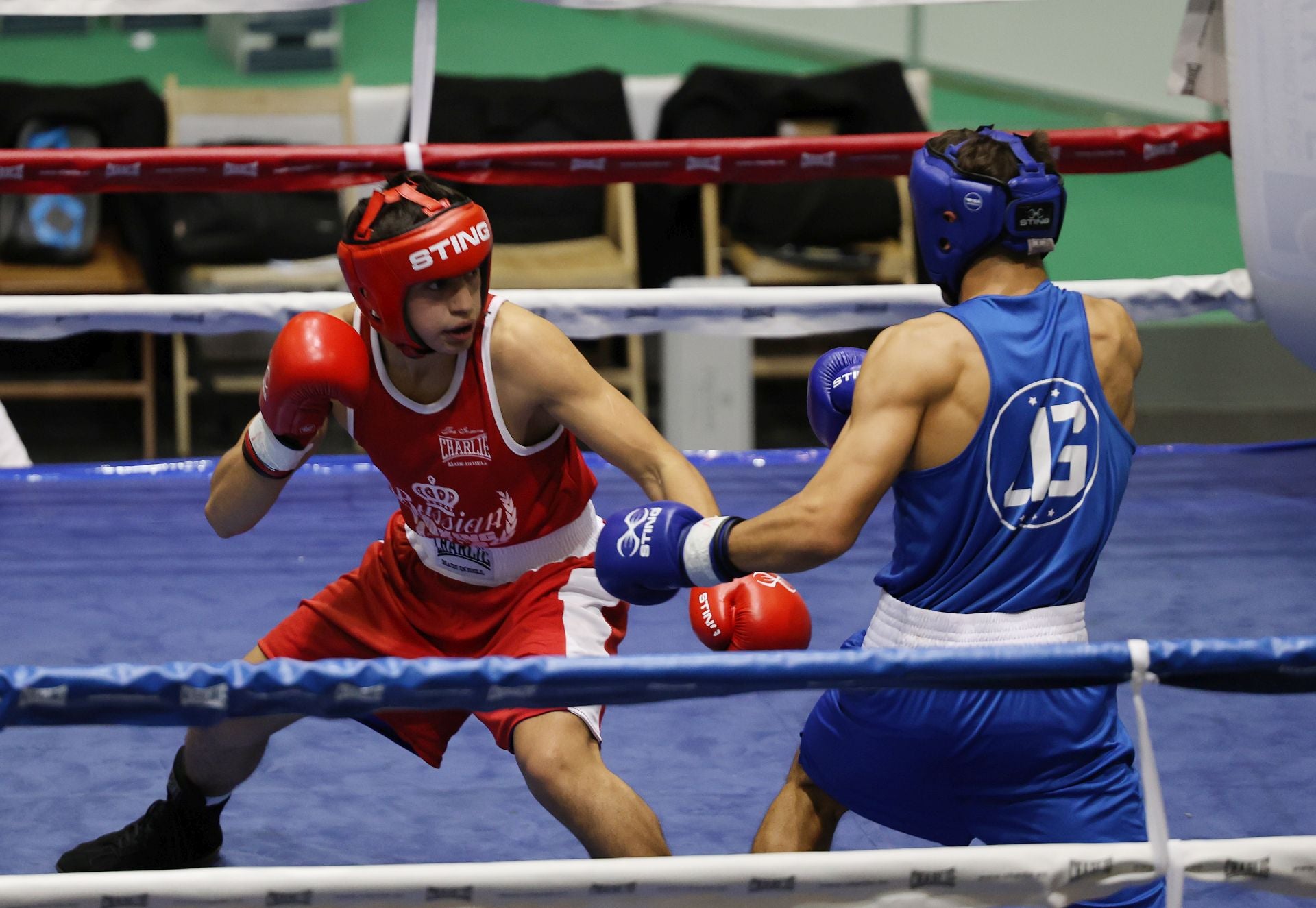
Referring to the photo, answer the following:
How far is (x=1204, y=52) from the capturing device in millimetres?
3363

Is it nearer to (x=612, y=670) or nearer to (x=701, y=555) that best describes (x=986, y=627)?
(x=701, y=555)

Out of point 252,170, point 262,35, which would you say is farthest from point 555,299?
point 262,35

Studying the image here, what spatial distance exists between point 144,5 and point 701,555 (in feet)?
7.29

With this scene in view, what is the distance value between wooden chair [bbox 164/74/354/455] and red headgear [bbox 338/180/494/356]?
277cm

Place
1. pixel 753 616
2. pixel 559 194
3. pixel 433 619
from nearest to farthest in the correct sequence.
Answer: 1. pixel 753 616
2. pixel 433 619
3. pixel 559 194

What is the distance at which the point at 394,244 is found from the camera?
194 centimetres

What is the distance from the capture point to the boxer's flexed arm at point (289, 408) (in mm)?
2029

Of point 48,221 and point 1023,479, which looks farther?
point 48,221

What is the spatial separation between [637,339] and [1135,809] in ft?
10.9

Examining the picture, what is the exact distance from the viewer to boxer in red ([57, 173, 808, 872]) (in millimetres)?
1983

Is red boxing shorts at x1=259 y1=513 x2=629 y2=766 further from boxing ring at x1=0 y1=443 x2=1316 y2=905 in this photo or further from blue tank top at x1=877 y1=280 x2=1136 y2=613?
blue tank top at x1=877 y1=280 x2=1136 y2=613

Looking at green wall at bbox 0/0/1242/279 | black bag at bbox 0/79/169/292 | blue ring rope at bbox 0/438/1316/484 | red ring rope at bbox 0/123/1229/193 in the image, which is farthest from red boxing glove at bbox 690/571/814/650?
green wall at bbox 0/0/1242/279

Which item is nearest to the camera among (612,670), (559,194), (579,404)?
(612,670)

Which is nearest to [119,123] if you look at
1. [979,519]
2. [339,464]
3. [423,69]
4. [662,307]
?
[339,464]
